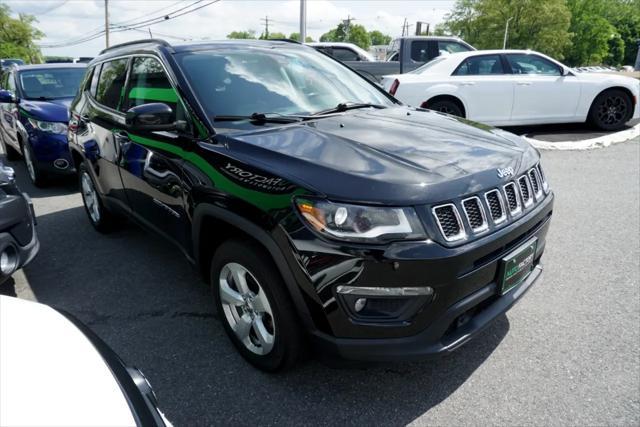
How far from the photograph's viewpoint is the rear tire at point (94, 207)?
14.8 feet

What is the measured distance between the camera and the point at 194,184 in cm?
261

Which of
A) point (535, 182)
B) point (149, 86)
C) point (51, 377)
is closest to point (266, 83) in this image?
point (149, 86)

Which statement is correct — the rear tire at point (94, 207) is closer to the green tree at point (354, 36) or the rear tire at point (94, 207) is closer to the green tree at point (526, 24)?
the green tree at point (526, 24)

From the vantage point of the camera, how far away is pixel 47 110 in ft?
20.3

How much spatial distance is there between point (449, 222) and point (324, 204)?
0.55 m

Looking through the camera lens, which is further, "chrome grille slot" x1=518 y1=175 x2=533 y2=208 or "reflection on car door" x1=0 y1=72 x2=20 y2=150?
"reflection on car door" x1=0 y1=72 x2=20 y2=150

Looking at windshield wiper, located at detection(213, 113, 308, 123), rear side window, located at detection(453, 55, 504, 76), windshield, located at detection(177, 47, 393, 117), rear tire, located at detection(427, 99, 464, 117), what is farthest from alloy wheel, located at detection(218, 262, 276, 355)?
rear side window, located at detection(453, 55, 504, 76)

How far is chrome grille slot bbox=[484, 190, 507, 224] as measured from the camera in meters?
2.14

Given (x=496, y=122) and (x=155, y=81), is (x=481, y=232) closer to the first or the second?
(x=155, y=81)

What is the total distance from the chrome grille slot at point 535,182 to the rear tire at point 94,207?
3747 millimetres

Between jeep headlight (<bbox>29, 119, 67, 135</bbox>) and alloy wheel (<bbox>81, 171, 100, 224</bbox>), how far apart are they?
1764 millimetres

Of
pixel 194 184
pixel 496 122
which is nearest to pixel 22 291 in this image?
pixel 194 184

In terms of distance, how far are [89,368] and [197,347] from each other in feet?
4.93

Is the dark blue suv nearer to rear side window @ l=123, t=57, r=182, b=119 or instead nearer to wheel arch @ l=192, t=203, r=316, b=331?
rear side window @ l=123, t=57, r=182, b=119
